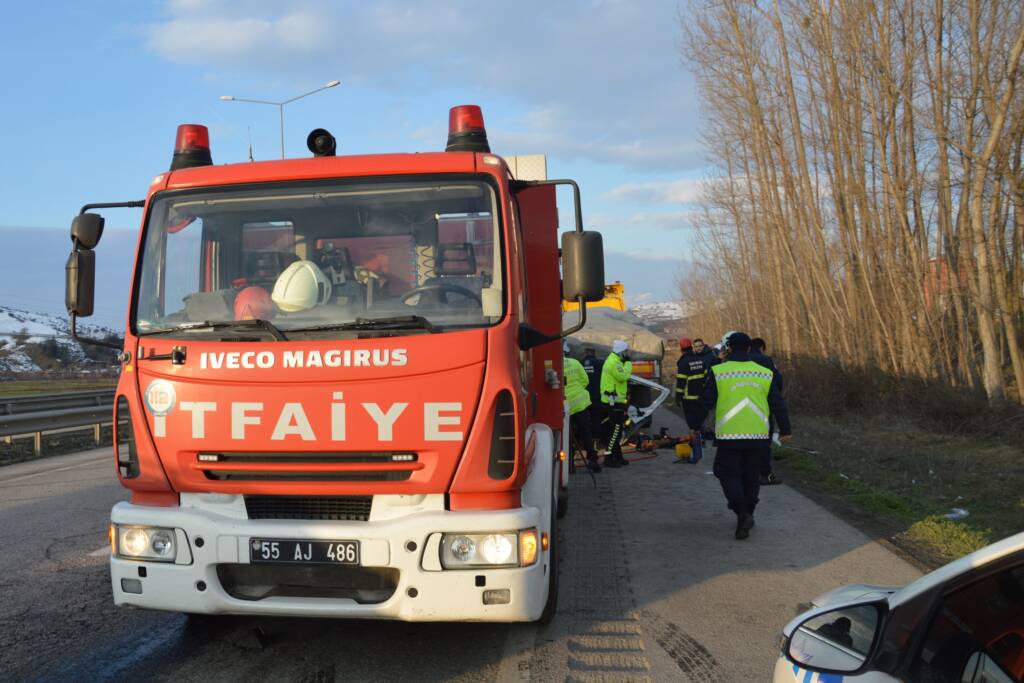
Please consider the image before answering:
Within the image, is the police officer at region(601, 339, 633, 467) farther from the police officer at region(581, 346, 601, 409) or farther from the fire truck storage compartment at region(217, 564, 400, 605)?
the fire truck storage compartment at region(217, 564, 400, 605)

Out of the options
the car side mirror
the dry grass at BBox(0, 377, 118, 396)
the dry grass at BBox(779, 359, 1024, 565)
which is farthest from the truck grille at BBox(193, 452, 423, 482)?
the dry grass at BBox(0, 377, 118, 396)

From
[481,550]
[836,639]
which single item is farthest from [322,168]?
[836,639]

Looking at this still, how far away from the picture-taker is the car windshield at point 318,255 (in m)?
4.74

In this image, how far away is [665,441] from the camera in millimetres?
14727

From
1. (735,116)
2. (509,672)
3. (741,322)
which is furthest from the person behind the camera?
(741,322)

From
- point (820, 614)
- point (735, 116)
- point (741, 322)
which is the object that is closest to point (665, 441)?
point (820, 614)

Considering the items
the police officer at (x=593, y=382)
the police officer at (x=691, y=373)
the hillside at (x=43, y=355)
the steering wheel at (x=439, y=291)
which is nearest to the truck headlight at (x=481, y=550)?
the steering wheel at (x=439, y=291)

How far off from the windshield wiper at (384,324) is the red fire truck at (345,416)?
12mm

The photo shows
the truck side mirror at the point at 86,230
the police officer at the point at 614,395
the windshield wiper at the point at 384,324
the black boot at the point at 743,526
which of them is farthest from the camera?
the police officer at the point at 614,395

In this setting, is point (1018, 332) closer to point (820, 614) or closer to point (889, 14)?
point (889, 14)

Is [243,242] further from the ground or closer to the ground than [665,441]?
further from the ground

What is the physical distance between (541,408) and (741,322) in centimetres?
4015

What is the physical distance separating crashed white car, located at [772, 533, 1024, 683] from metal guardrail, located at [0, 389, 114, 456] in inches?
556

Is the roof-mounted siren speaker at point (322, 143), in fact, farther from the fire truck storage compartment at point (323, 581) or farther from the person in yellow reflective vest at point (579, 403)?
the person in yellow reflective vest at point (579, 403)
